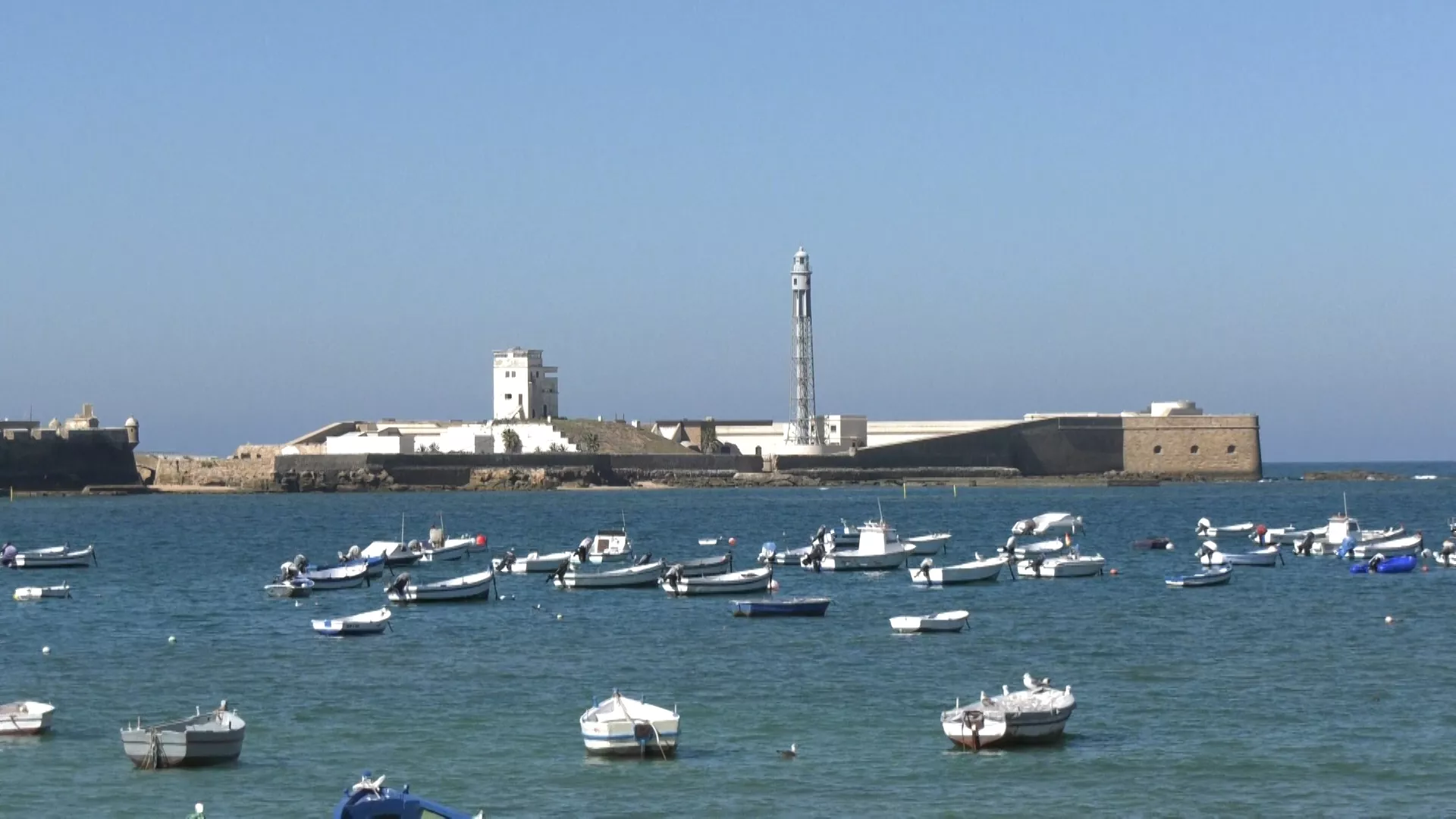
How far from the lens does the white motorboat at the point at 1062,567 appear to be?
48250 millimetres

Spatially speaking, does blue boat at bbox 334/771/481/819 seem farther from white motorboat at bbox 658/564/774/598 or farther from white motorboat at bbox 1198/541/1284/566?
white motorboat at bbox 1198/541/1284/566

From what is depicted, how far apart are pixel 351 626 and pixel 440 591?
23.2 ft

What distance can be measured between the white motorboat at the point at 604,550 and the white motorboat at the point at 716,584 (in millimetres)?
8081

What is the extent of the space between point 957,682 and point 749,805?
28.2 ft

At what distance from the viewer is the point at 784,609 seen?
38.3 metres

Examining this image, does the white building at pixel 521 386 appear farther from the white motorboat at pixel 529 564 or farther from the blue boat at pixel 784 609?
the blue boat at pixel 784 609

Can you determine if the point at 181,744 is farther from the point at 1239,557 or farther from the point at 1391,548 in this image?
the point at 1391,548

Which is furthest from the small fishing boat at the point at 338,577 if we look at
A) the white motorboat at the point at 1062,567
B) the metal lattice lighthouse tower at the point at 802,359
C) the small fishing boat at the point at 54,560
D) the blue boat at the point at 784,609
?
the metal lattice lighthouse tower at the point at 802,359

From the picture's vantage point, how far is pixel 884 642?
1315 inches

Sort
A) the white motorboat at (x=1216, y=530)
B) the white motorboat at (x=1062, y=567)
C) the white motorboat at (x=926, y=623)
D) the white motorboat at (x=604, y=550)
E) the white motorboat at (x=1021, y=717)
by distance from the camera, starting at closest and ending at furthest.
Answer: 1. the white motorboat at (x=1021, y=717)
2. the white motorboat at (x=926, y=623)
3. the white motorboat at (x=1062, y=567)
4. the white motorboat at (x=604, y=550)
5. the white motorboat at (x=1216, y=530)

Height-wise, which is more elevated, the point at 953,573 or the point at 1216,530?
the point at 1216,530

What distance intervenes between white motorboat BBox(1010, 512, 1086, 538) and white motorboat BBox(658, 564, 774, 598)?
74.1 feet

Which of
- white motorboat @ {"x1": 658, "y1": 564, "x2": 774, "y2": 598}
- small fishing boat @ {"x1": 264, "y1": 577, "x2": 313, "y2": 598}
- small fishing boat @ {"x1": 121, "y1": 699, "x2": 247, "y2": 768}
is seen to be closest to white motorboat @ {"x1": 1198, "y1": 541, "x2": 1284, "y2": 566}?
white motorboat @ {"x1": 658, "y1": 564, "x2": 774, "y2": 598}

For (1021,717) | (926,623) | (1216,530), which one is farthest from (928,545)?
(1021,717)
